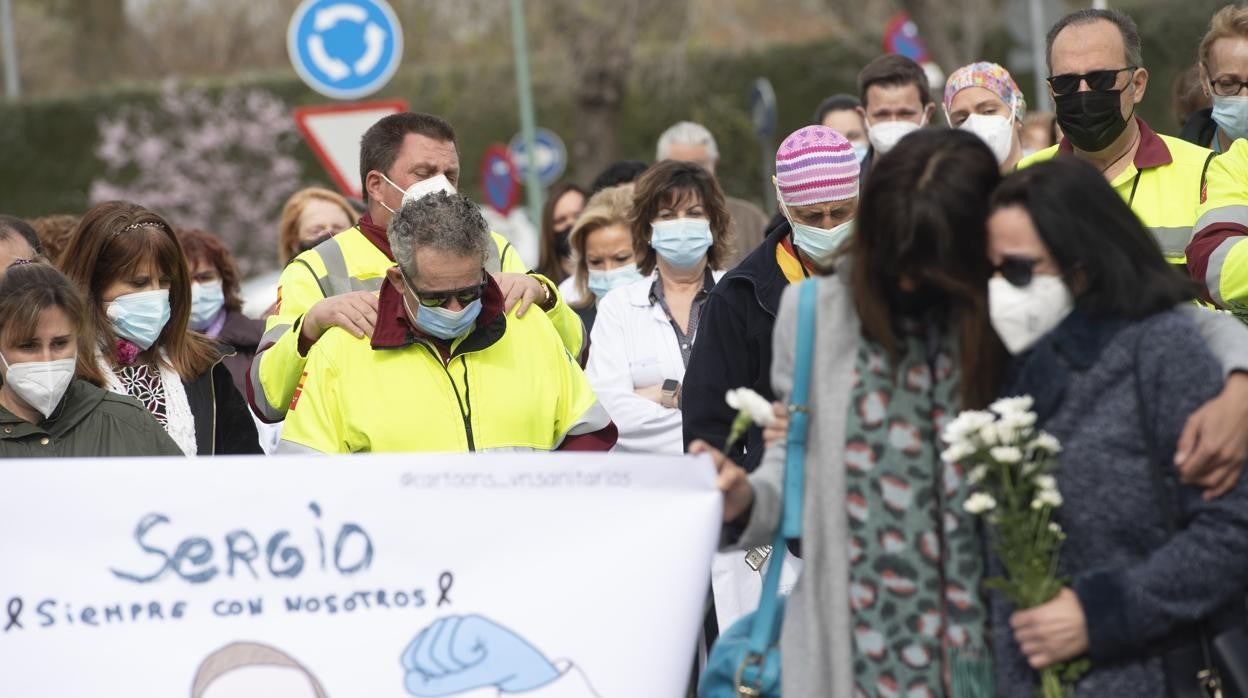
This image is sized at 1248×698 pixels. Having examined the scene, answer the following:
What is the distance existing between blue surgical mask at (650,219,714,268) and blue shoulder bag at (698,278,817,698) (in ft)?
10.2

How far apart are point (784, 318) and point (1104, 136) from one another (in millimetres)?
1932

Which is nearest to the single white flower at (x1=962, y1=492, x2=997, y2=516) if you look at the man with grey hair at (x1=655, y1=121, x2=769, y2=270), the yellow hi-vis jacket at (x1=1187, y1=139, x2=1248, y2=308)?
the yellow hi-vis jacket at (x1=1187, y1=139, x2=1248, y2=308)

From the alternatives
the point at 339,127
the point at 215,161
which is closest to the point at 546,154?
the point at 215,161

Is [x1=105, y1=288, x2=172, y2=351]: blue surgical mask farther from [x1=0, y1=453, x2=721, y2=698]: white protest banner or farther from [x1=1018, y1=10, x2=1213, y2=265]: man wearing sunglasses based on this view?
[x1=1018, y1=10, x2=1213, y2=265]: man wearing sunglasses

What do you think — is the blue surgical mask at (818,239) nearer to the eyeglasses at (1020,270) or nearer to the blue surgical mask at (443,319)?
the blue surgical mask at (443,319)

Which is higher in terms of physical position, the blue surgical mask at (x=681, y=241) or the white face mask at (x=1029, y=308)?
the blue surgical mask at (x=681, y=241)

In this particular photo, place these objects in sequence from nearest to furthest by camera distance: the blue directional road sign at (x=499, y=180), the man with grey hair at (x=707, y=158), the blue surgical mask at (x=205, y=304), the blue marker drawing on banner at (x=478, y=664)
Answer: the blue marker drawing on banner at (x=478, y=664), the blue surgical mask at (x=205, y=304), the man with grey hair at (x=707, y=158), the blue directional road sign at (x=499, y=180)

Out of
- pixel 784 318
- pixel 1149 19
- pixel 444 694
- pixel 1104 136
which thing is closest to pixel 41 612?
pixel 444 694

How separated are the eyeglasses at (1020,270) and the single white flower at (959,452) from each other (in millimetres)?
352

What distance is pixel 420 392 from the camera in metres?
5.20

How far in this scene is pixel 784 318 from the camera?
162 inches

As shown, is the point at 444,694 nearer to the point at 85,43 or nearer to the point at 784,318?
the point at 784,318

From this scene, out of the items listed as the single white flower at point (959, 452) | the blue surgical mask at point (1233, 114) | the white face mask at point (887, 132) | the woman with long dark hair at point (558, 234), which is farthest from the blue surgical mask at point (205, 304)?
the single white flower at point (959, 452)

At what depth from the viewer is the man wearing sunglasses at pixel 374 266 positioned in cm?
572
